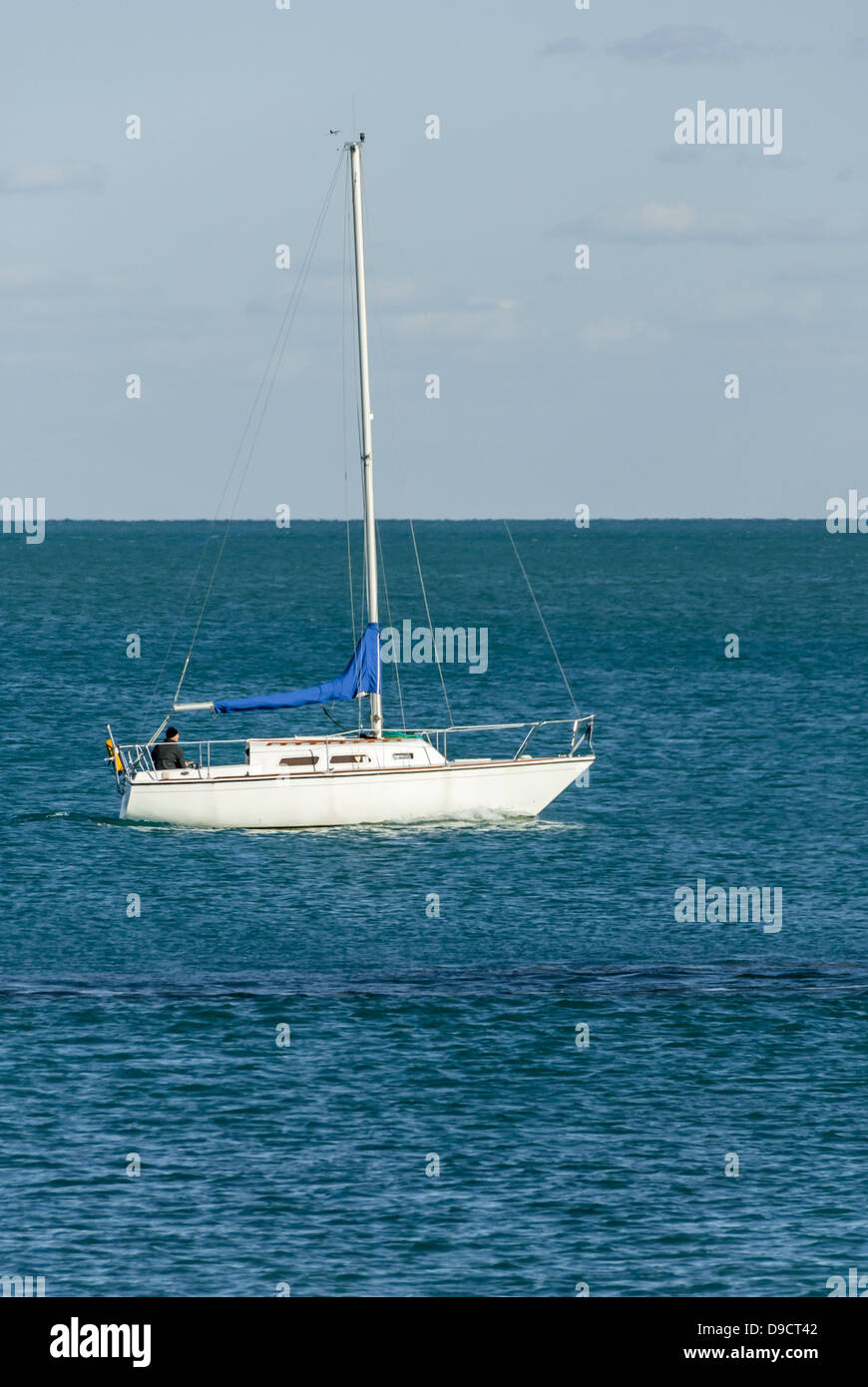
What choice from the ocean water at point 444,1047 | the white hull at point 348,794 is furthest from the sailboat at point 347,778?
the ocean water at point 444,1047

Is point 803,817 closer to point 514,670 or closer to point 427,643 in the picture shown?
point 514,670

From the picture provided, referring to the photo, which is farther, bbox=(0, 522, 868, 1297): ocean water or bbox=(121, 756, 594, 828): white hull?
bbox=(121, 756, 594, 828): white hull

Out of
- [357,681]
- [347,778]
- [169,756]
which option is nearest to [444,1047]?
[347,778]

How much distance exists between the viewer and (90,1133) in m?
29.2

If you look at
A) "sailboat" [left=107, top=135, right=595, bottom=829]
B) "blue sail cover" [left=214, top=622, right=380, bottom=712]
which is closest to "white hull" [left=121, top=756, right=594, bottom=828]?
"sailboat" [left=107, top=135, right=595, bottom=829]

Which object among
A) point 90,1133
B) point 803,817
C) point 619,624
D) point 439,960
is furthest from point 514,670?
point 90,1133

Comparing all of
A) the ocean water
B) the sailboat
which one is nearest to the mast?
the sailboat

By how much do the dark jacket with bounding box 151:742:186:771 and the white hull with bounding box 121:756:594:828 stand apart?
1.25 feet

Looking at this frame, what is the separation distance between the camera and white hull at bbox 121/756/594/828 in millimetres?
52844

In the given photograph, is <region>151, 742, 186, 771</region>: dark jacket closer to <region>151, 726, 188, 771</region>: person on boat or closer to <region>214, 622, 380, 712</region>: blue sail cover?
<region>151, 726, 188, 771</region>: person on boat

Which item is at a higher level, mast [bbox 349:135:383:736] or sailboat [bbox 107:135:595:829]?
mast [bbox 349:135:383:736]

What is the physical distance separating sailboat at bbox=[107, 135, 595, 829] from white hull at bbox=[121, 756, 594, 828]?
0.03m

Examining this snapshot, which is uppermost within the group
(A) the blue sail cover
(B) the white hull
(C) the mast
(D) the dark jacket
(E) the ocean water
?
(C) the mast

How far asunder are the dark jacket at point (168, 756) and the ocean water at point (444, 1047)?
75.8 inches
